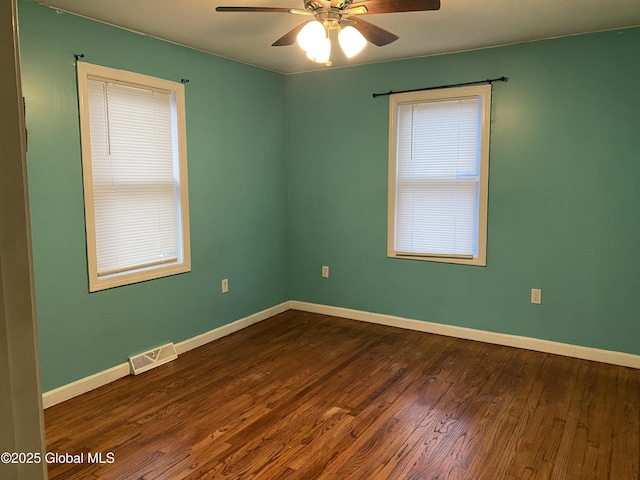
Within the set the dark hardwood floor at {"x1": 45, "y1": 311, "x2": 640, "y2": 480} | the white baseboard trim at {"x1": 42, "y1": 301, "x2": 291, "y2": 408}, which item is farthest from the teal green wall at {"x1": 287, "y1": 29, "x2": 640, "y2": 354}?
the white baseboard trim at {"x1": 42, "y1": 301, "x2": 291, "y2": 408}

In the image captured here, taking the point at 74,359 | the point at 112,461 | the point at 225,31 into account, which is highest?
the point at 225,31

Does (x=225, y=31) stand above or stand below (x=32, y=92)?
above

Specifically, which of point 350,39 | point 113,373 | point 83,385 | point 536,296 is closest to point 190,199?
point 113,373

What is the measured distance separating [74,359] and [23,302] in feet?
8.89

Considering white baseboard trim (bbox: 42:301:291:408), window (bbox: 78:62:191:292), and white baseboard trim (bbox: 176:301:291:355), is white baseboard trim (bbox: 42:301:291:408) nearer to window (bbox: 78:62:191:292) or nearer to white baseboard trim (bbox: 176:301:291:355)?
white baseboard trim (bbox: 176:301:291:355)

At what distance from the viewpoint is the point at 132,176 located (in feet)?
10.7

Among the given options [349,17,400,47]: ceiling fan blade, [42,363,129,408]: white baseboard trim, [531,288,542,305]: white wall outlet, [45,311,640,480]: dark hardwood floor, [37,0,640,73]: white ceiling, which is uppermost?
[37,0,640,73]: white ceiling

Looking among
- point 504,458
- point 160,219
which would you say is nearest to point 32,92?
point 160,219

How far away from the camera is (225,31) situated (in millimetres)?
3195

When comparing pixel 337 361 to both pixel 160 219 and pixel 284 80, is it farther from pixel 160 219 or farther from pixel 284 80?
pixel 284 80

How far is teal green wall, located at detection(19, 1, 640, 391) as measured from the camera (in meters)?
2.83

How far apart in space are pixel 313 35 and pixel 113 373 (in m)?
2.55

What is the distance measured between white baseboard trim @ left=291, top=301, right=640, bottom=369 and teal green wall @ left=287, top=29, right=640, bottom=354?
0.18 feet

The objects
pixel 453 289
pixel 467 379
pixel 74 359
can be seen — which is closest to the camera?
pixel 74 359
